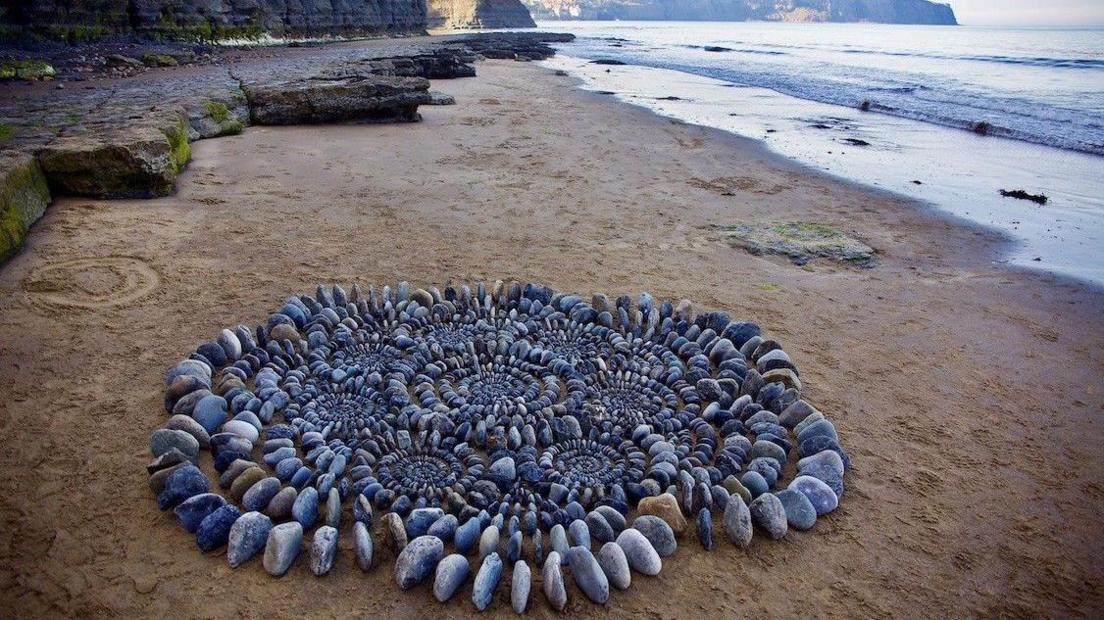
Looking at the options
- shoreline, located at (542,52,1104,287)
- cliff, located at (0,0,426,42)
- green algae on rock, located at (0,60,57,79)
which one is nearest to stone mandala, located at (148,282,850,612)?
shoreline, located at (542,52,1104,287)

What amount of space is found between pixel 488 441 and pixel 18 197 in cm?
471

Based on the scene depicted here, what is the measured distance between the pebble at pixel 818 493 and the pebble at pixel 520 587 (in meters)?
1.29

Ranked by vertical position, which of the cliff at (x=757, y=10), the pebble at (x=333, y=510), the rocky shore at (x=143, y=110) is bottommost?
the pebble at (x=333, y=510)

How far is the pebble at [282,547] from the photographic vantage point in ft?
7.46

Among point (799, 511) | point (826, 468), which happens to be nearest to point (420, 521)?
point (799, 511)

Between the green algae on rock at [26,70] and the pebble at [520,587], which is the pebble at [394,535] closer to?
the pebble at [520,587]

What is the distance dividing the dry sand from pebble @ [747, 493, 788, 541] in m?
0.06

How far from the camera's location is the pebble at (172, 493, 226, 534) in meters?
2.42

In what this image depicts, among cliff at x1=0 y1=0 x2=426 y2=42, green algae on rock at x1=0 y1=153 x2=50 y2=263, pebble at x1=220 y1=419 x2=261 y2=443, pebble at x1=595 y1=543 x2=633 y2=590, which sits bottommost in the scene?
pebble at x1=595 y1=543 x2=633 y2=590

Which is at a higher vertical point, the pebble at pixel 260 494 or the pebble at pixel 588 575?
the pebble at pixel 260 494

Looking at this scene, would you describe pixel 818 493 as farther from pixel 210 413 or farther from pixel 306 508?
pixel 210 413

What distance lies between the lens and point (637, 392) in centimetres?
349

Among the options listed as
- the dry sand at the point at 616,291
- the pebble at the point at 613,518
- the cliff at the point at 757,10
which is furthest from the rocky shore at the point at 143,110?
the cliff at the point at 757,10

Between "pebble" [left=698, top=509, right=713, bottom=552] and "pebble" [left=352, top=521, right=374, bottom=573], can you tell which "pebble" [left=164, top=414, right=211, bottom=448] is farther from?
"pebble" [left=698, top=509, right=713, bottom=552]
